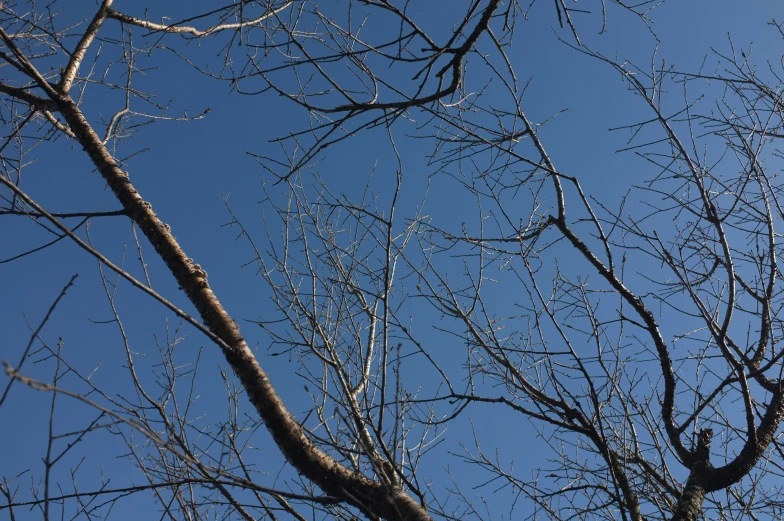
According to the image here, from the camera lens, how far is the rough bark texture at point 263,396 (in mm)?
1882

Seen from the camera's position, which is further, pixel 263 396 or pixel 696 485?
pixel 696 485

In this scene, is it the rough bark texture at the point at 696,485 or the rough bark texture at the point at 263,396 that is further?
the rough bark texture at the point at 696,485

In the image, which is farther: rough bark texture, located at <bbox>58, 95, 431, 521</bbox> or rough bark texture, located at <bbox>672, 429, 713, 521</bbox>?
rough bark texture, located at <bbox>672, 429, 713, 521</bbox>

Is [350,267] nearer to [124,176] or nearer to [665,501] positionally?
[124,176]

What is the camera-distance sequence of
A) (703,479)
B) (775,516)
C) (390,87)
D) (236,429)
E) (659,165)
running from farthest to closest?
(236,429) < (775,516) < (659,165) < (703,479) < (390,87)

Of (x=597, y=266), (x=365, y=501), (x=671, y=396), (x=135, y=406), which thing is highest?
(x=597, y=266)

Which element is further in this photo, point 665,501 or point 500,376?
point 500,376

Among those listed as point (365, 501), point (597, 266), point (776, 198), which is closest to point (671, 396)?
point (597, 266)

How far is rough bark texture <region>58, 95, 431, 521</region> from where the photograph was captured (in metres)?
1.88

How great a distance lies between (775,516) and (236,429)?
3.04 meters

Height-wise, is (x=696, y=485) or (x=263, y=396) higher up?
(x=263, y=396)

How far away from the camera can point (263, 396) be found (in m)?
2.01

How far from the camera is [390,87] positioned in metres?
2.38

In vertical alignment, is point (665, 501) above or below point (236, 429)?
below
